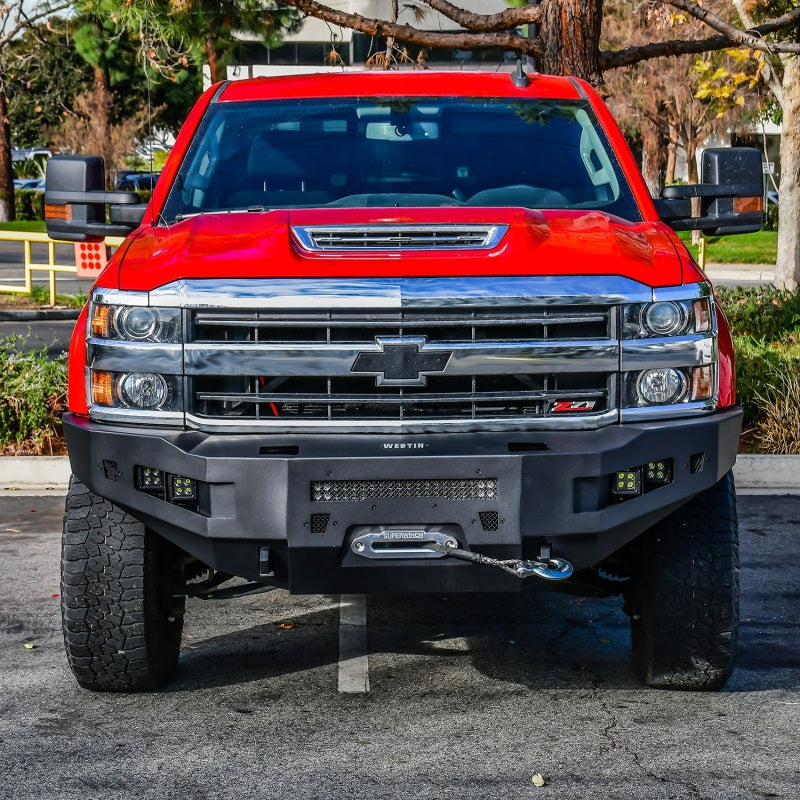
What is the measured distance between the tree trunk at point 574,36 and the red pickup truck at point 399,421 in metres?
6.01

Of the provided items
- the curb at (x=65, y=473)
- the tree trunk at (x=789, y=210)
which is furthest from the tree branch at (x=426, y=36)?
the tree trunk at (x=789, y=210)

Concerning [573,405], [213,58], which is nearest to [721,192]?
[573,405]

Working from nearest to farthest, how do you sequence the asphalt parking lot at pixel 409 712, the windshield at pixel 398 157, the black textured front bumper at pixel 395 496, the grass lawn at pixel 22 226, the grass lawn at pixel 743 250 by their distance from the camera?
the asphalt parking lot at pixel 409 712 < the black textured front bumper at pixel 395 496 < the windshield at pixel 398 157 < the grass lawn at pixel 743 250 < the grass lawn at pixel 22 226

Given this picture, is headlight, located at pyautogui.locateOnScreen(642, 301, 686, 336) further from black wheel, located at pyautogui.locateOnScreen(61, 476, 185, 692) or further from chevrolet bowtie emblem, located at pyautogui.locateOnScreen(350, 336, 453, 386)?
black wheel, located at pyautogui.locateOnScreen(61, 476, 185, 692)

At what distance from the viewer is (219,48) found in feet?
43.1

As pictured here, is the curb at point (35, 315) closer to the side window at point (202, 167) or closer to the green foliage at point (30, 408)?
the green foliage at point (30, 408)

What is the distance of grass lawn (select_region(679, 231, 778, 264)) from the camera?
101 feet

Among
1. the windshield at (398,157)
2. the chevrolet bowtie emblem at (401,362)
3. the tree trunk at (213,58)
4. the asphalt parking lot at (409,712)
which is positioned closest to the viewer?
the asphalt parking lot at (409,712)

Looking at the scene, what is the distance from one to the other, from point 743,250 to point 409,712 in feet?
98.1

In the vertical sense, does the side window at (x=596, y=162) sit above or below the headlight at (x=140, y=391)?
above

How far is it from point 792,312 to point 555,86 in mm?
6542

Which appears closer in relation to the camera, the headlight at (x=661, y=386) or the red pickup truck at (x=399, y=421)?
the red pickup truck at (x=399, y=421)

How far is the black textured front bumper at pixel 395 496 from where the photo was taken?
433 cm

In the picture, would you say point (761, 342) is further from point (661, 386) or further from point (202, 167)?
point (661, 386)
